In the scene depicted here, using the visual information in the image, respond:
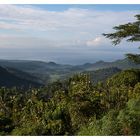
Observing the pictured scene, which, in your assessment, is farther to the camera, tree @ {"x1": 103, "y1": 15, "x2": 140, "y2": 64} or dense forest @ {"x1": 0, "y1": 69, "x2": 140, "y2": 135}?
tree @ {"x1": 103, "y1": 15, "x2": 140, "y2": 64}

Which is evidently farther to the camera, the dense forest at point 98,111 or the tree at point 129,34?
the tree at point 129,34

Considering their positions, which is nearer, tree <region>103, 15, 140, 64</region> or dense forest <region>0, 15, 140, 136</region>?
dense forest <region>0, 15, 140, 136</region>

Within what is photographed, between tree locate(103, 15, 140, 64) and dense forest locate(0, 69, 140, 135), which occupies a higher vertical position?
tree locate(103, 15, 140, 64)

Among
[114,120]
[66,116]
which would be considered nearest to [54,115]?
[66,116]

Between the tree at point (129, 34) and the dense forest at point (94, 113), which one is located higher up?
the tree at point (129, 34)

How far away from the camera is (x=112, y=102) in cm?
1767

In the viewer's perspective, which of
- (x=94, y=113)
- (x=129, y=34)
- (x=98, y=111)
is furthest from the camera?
(x=129, y=34)

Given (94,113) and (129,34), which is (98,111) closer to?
(94,113)

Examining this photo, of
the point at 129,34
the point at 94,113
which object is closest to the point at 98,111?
the point at 94,113

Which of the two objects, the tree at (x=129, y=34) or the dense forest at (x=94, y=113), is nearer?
the dense forest at (x=94, y=113)
